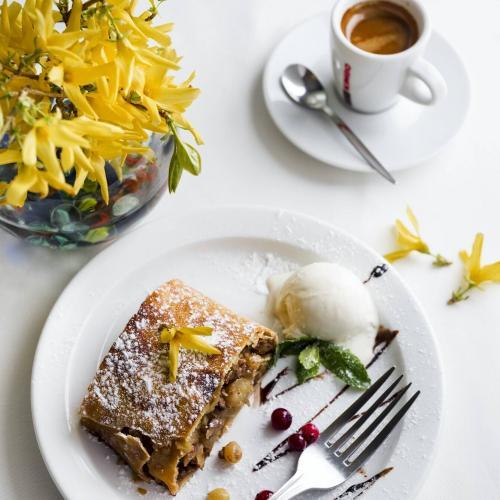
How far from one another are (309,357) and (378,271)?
26 cm

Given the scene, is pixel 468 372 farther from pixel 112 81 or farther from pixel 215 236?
pixel 112 81

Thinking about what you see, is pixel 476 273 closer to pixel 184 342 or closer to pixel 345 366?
pixel 345 366

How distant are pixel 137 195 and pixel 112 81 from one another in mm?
500

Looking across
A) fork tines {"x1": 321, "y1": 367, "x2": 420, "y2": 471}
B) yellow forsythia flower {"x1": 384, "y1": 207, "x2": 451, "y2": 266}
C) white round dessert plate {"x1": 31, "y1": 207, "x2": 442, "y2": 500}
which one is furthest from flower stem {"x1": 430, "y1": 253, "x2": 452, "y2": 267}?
fork tines {"x1": 321, "y1": 367, "x2": 420, "y2": 471}

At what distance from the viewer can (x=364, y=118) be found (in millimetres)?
1873

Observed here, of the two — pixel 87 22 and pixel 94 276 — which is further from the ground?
pixel 87 22

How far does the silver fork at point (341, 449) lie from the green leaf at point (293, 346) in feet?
0.56

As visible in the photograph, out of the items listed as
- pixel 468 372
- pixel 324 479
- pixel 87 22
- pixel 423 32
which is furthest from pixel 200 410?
pixel 423 32

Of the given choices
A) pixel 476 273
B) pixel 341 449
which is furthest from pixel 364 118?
pixel 341 449

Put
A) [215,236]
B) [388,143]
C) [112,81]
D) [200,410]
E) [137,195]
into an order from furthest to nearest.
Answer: [388,143] < [215,236] < [137,195] < [200,410] < [112,81]

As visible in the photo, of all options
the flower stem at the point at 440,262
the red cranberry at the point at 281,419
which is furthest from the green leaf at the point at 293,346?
the flower stem at the point at 440,262

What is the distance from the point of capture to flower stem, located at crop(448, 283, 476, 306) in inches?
→ 66.8

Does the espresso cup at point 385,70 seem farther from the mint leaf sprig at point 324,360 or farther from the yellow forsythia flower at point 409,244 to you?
the mint leaf sprig at point 324,360

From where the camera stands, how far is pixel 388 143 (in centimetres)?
182
